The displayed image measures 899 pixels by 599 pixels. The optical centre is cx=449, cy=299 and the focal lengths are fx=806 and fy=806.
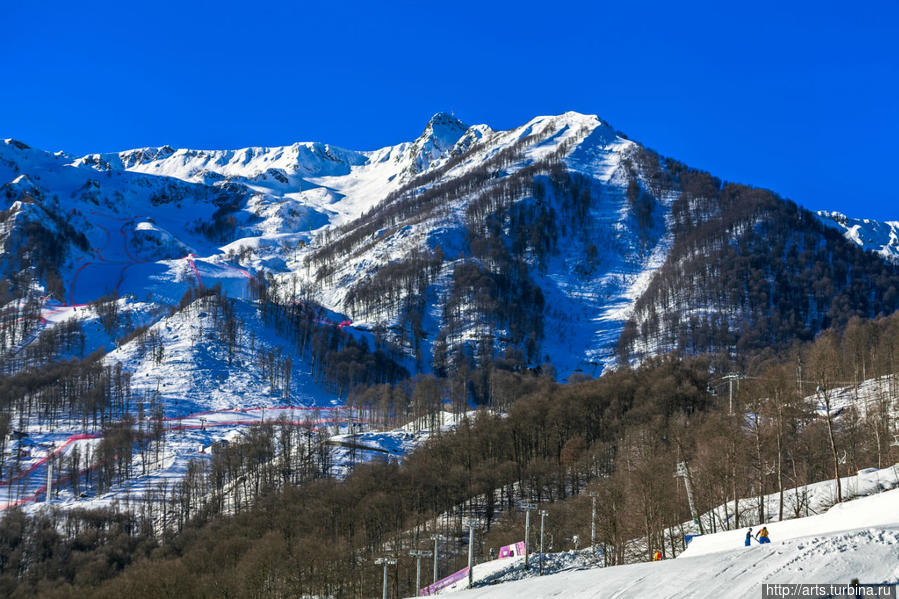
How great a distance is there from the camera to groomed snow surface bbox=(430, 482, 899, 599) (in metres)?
29.6

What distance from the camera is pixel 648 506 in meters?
60.3

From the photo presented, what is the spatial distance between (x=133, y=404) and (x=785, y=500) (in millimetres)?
145781

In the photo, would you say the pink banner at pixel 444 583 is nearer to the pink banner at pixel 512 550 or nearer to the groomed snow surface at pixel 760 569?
the pink banner at pixel 512 550

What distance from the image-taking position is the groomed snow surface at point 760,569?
29625mm

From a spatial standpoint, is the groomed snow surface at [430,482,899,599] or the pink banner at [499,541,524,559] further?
the pink banner at [499,541,524,559]

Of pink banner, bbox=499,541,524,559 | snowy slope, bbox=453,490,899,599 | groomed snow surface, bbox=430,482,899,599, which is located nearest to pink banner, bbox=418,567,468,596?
pink banner, bbox=499,541,524,559

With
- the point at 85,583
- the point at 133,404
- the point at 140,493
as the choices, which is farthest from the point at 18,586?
the point at 133,404

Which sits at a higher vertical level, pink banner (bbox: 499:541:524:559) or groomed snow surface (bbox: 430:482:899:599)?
groomed snow surface (bbox: 430:482:899:599)

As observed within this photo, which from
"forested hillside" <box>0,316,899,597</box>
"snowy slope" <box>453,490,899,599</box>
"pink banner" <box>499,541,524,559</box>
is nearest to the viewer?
"snowy slope" <box>453,490,899,599</box>

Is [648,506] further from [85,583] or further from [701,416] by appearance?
[85,583]

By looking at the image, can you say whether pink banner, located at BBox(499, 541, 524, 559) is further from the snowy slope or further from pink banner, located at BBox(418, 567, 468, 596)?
the snowy slope

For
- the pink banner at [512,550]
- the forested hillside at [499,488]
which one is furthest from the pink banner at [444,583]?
the forested hillside at [499,488]

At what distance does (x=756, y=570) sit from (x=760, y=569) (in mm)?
164

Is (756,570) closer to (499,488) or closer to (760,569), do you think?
(760,569)
